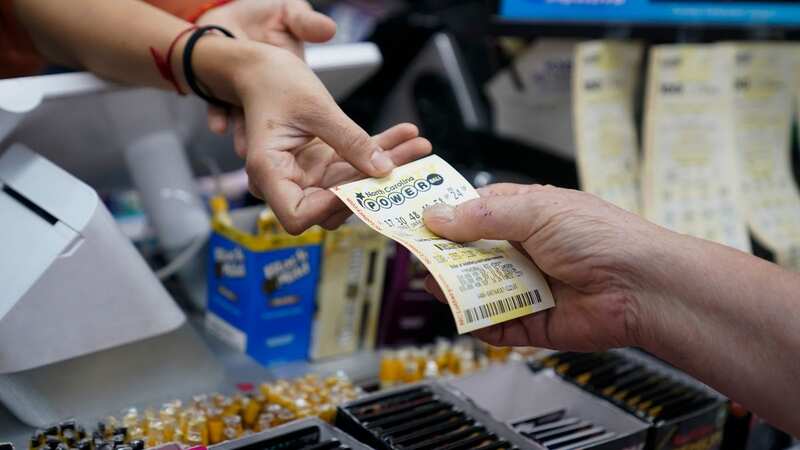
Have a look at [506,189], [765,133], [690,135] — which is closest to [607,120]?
[690,135]

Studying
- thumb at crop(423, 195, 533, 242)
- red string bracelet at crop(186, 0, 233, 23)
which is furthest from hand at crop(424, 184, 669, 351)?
red string bracelet at crop(186, 0, 233, 23)

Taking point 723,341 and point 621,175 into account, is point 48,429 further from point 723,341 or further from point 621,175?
point 621,175

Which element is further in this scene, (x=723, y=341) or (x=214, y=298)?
(x=214, y=298)

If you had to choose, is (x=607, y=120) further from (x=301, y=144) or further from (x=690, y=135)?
(x=301, y=144)

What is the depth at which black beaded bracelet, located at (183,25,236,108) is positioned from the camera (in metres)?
1.31

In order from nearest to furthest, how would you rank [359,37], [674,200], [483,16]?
[674,200], [483,16], [359,37]

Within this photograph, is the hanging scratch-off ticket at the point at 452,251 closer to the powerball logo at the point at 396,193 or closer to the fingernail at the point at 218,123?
the powerball logo at the point at 396,193

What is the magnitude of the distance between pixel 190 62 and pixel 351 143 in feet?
1.14

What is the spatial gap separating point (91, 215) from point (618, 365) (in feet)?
2.78

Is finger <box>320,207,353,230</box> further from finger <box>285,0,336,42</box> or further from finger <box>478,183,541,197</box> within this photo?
finger <box>285,0,336,42</box>

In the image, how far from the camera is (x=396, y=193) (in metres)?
1.10

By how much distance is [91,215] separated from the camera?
116 centimetres

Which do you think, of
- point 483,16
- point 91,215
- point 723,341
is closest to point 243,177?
point 483,16

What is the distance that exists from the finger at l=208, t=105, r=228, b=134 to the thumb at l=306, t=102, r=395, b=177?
0.94ft
